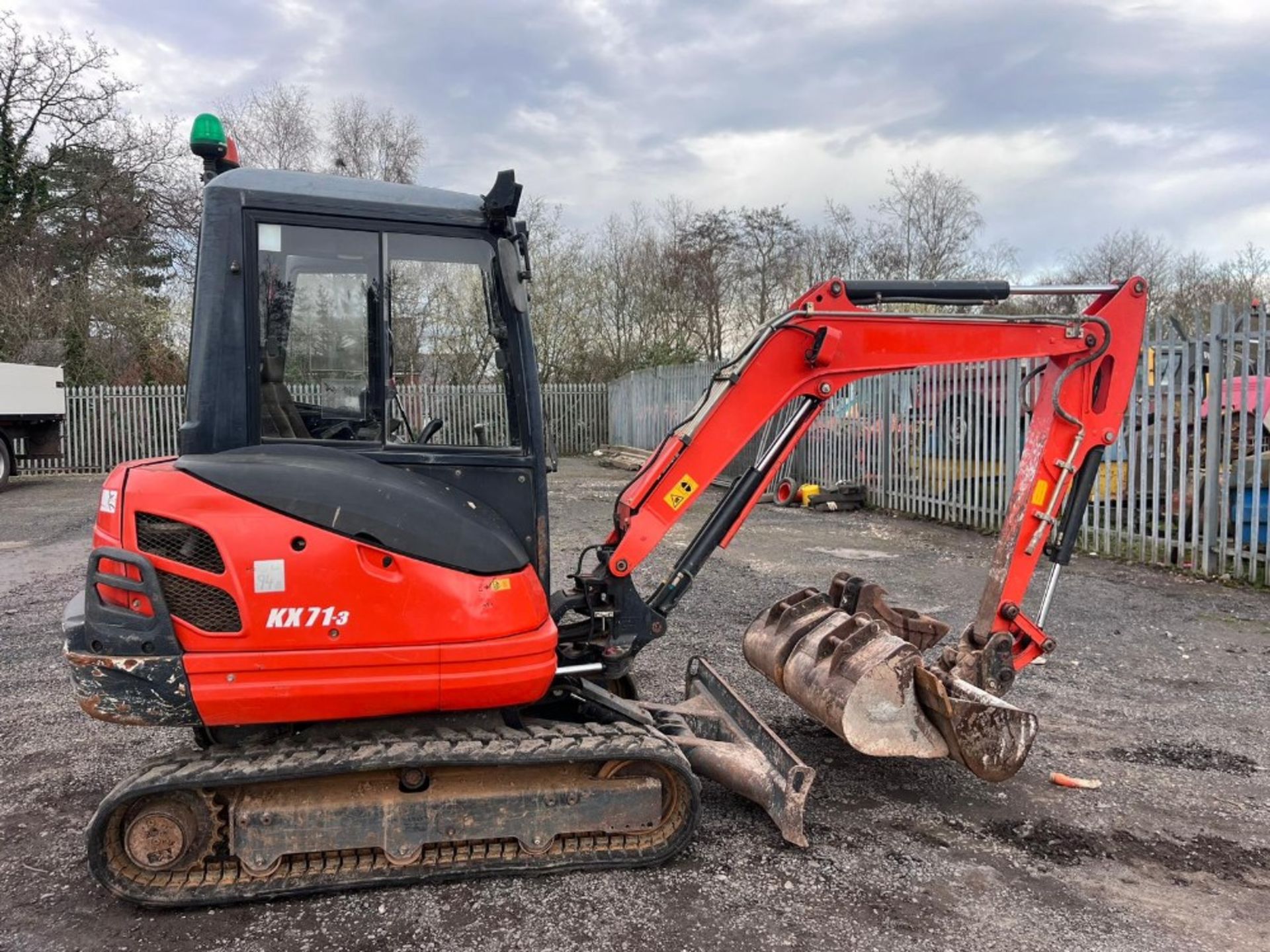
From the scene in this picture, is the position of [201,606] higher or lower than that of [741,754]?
higher

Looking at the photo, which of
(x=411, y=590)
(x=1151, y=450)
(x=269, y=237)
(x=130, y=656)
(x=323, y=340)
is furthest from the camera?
(x=1151, y=450)

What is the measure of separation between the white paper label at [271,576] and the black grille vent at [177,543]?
141 millimetres

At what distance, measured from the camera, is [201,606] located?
3.09m

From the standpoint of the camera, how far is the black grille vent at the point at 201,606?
122 inches

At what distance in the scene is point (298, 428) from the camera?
11.4 ft

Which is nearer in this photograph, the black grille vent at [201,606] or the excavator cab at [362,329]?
the black grille vent at [201,606]

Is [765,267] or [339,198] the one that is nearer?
[339,198]

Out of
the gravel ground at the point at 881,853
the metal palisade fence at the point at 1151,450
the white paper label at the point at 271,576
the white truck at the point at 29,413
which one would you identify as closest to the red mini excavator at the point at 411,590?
the white paper label at the point at 271,576

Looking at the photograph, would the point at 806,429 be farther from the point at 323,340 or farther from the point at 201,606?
the point at 201,606

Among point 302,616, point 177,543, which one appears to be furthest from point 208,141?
point 302,616

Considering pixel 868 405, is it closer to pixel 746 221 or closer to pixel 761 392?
pixel 761 392

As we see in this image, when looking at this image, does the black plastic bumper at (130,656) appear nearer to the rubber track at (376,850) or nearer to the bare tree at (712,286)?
the rubber track at (376,850)

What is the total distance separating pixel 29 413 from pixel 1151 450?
18.8m

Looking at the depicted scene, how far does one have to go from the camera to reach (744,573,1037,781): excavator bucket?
365 cm
